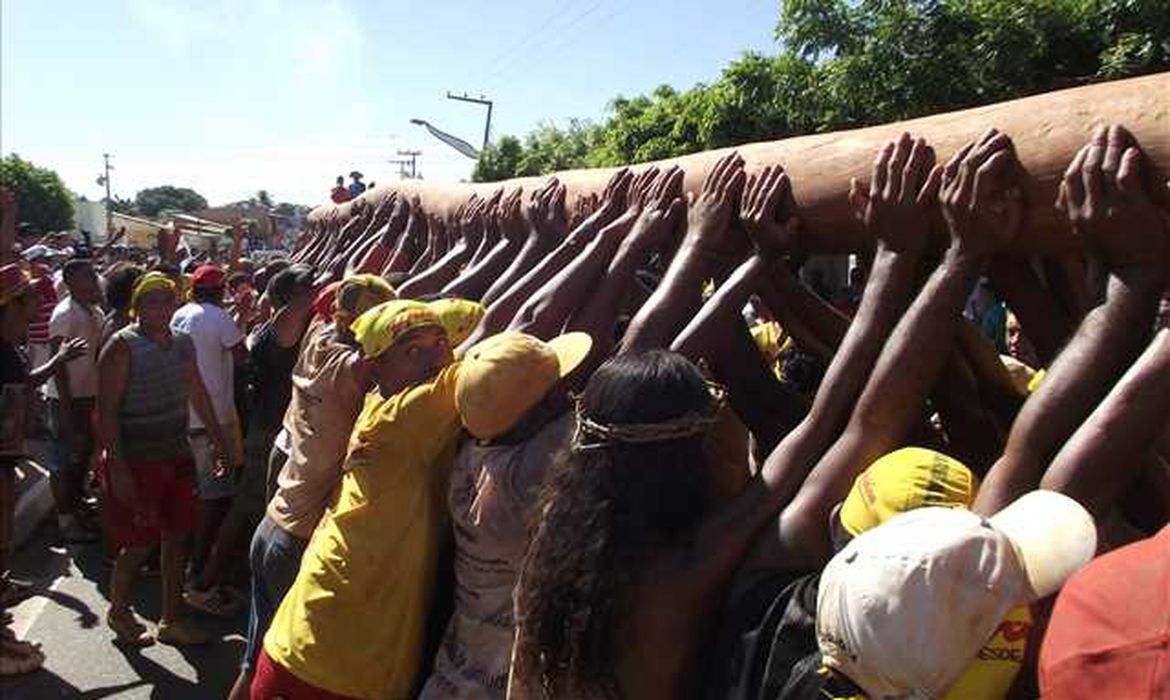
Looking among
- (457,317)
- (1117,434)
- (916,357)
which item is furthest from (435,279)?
(1117,434)

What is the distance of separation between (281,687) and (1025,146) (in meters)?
2.06

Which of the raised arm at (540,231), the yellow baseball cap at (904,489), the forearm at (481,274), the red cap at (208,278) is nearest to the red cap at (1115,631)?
the yellow baseball cap at (904,489)

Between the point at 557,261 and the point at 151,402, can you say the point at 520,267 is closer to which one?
the point at 557,261

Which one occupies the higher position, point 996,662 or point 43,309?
point 996,662

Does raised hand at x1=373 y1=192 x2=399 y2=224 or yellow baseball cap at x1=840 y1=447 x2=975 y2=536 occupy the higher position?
raised hand at x1=373 y1=192 x2=399 y2=224

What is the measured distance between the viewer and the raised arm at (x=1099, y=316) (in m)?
1.56

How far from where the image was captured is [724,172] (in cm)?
251

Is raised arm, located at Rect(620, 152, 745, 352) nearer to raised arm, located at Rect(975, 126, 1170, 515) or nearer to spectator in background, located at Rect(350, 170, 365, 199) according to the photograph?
raised arm, located at Rect(975, 126, 1170, 515)

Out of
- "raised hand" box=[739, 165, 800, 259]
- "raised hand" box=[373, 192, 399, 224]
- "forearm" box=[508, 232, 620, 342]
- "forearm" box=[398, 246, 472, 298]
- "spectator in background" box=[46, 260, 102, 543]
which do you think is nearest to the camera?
"raised hand" box=[739, 165, 800, 259]

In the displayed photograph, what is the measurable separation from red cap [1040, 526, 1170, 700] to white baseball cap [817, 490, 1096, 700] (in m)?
0.12

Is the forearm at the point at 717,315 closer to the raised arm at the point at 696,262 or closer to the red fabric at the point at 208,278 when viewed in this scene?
the raised arm at the point at 696,262

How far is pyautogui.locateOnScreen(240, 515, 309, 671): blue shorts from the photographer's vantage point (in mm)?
3199

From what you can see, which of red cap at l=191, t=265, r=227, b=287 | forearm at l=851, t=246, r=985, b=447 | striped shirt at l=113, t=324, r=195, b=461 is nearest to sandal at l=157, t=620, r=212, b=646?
striped shirt at l=113, t=324, r=195, b=461

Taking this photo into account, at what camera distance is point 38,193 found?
41.3m
